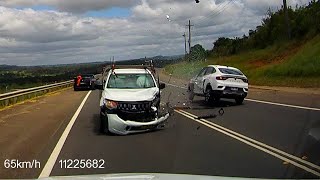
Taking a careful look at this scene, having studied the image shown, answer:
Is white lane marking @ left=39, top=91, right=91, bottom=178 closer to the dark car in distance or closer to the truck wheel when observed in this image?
the truck wheel

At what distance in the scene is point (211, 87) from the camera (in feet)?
71.1

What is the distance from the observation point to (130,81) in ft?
49.5

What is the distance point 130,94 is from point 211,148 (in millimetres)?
3581

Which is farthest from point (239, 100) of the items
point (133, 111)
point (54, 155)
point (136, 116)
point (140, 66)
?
point (54, 155)

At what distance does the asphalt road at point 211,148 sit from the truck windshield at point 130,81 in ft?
4.35

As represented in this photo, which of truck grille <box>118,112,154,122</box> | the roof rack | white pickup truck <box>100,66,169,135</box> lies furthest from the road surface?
the roof rack

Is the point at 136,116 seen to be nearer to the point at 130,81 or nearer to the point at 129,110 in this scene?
the point at 129,110

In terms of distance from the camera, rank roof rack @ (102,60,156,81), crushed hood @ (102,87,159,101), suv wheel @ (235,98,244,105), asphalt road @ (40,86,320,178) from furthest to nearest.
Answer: suv wheel @ (235,98,244,105)
roof rack @ (102,60,156,81)
crushed hood @ (102,87,159,101)
asphalt road @ (40,86,320,178)

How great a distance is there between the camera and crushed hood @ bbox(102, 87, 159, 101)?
13.4 metres

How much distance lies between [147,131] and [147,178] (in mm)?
8485

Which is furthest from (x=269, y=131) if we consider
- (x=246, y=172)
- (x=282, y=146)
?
(x=246, y=172)

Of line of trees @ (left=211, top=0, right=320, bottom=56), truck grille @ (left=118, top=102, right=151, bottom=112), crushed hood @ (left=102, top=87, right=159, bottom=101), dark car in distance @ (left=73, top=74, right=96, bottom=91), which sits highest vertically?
line of trees @ (left=211, top=0, right=320, bottom=56)

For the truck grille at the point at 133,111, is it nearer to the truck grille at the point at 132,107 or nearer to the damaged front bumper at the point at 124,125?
the truck grille at the point at 132,107

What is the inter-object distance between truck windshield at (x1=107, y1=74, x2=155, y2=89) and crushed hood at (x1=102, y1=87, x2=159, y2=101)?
58 centimetres
